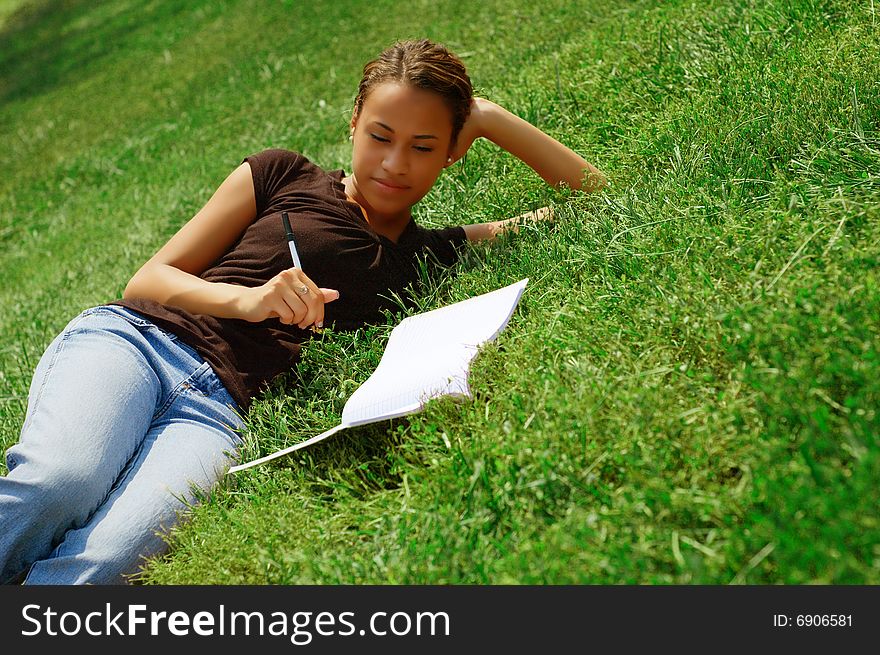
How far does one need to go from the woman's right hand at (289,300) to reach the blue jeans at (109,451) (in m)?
0.35

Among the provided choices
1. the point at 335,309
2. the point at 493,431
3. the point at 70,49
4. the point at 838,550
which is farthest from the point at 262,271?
the point at 70,49

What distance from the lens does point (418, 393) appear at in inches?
106

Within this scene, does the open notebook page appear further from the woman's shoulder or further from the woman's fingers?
the woman's shoulder

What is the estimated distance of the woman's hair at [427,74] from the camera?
3492mm

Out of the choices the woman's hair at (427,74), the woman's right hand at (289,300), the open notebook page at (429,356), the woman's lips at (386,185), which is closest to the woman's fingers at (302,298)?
the woman's right hand at (289,300)

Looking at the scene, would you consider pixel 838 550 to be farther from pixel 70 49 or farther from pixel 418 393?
pixel 70 49

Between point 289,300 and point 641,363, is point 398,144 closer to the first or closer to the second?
point 289,300

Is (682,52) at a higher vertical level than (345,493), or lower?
higher

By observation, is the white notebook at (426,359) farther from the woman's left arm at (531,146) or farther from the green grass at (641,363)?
the woman's left arm at (531,146)

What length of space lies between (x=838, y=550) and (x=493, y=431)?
3.19 feet

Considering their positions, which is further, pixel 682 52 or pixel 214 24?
pixel 214 24

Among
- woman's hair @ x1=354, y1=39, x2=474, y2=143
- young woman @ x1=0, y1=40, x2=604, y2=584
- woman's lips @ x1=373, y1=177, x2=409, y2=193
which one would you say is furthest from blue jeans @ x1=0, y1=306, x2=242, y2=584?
woman's hair @ x1=354, y1=39, x2=474, y2=143

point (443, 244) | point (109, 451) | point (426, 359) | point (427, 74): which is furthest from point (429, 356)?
point (427, 74)

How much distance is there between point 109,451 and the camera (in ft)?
9.52
